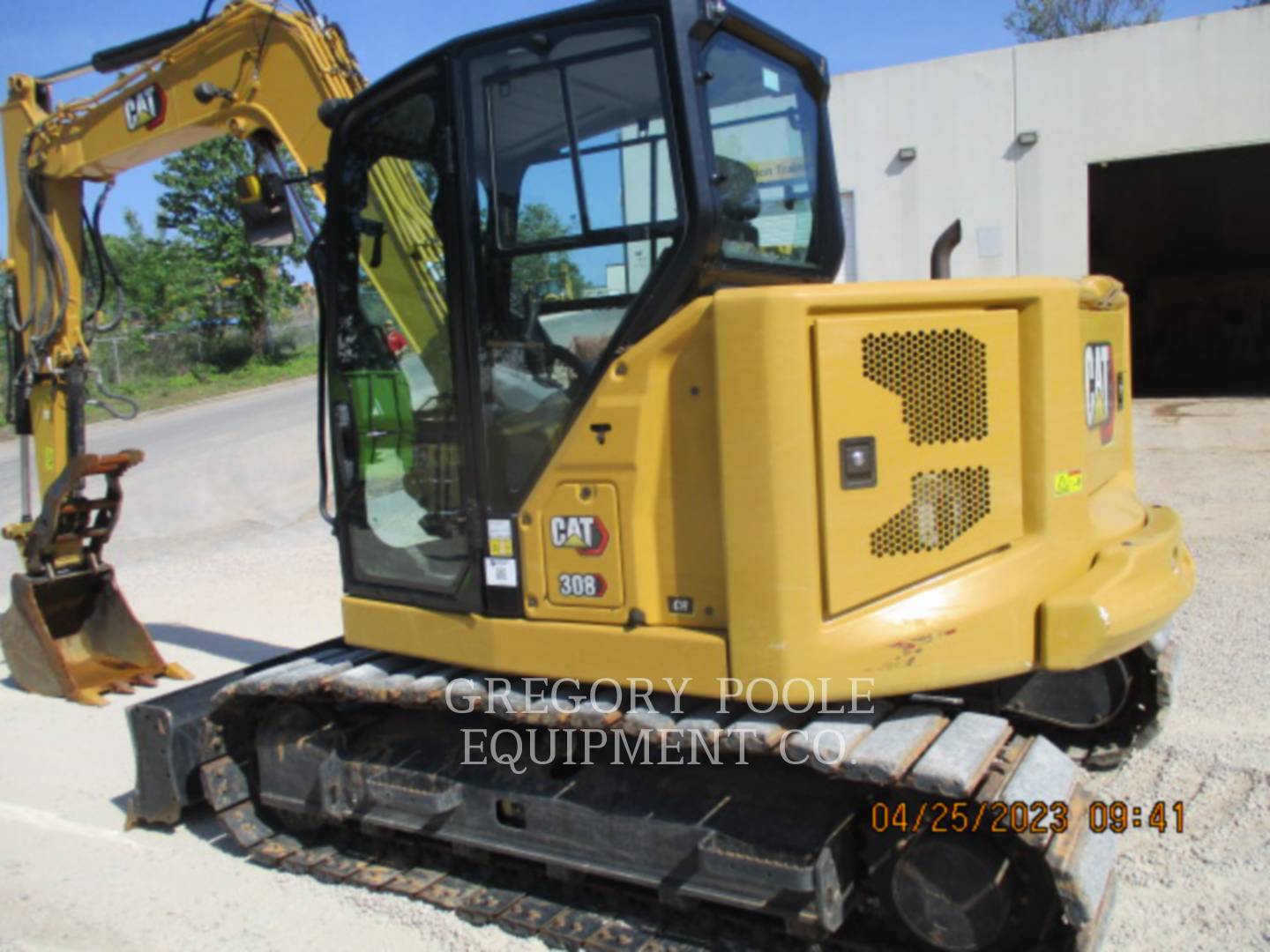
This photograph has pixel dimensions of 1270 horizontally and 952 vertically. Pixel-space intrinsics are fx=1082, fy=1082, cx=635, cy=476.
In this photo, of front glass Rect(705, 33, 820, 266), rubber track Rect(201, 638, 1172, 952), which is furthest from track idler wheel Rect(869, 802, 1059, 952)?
front glass Rect(705, 33, 820, 266)

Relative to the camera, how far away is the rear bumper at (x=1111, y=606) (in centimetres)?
300

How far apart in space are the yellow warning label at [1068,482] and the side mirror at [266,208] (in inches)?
120

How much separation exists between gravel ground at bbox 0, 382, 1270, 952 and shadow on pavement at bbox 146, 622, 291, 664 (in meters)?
0.02

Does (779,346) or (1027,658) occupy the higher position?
(779,346)

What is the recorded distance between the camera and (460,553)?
11.6ft

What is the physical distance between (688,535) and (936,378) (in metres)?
0.82

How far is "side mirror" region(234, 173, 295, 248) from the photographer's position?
4340mm

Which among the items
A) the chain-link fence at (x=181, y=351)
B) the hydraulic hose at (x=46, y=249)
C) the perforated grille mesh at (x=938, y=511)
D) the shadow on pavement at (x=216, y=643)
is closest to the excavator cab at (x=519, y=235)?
the perforated grille mesh at (x=938, y=511)

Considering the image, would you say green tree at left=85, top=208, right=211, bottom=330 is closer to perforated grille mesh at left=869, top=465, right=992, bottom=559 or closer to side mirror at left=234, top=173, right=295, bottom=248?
side mirror at left=234, top=173, right=295, bottom=248

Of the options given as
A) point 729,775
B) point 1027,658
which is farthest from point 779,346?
point 729,775

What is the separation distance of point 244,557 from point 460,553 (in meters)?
6.83

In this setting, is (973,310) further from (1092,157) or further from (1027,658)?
(1092,157)

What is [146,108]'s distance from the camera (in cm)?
552

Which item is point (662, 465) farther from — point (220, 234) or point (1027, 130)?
point (220, 234)
